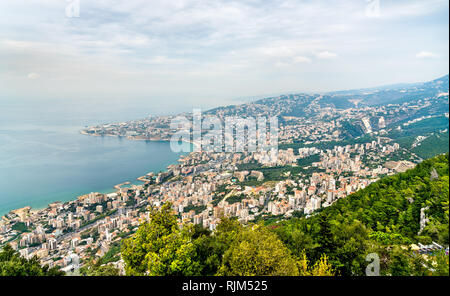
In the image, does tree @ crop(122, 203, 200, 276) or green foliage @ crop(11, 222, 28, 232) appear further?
green foliage @ crop(11, 222, 28, 232)

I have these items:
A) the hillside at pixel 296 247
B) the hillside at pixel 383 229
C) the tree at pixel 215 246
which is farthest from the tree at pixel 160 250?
the hillside at pixel 383 229

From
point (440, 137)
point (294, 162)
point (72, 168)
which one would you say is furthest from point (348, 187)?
point (72, 168)

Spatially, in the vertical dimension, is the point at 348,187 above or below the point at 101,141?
below

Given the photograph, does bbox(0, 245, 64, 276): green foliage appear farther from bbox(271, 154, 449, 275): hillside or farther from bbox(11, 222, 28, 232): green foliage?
bbox(11, 222, 28, 232): green foliage

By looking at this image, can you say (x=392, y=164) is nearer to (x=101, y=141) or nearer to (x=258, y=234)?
(x=258, y=234)

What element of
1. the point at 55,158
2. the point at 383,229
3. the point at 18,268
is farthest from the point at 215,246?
the point at 55,158

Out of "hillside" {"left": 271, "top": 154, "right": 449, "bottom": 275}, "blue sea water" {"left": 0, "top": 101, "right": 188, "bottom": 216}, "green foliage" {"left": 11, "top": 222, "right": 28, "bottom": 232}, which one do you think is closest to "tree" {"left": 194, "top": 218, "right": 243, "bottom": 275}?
"hillside" {"left": 271, "top": 154, "right": 449, "bottom": 275}

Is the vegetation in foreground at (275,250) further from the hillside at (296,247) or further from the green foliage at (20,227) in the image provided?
the green foliage at (20,227)
